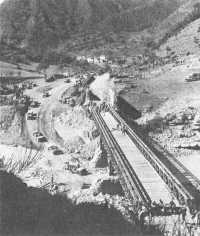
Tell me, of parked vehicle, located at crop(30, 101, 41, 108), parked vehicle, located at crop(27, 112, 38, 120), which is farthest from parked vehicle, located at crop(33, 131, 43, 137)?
parked vehicle, located at crop(30, 101, 41, 108)

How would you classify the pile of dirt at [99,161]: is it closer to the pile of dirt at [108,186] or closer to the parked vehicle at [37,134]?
the pile of dirt at [108,186]

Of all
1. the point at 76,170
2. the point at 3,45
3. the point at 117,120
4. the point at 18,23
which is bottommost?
the point at 76,170

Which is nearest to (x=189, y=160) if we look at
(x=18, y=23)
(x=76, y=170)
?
(x=76, y=170)

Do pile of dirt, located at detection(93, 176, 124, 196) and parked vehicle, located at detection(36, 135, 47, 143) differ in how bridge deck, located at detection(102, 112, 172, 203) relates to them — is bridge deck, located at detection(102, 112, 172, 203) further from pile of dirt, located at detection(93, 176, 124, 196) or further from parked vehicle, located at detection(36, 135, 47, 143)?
parked vehicle, located at detection(36, 135, 47, 143)

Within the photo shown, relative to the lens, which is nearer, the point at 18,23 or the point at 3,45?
the point at 3,45

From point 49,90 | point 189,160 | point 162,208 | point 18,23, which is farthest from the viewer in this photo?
point 18,23

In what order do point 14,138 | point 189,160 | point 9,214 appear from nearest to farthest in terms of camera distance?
point 9,214
point 189,160
point 14,138

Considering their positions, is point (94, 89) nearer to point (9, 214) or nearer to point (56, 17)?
point (9, 214)
